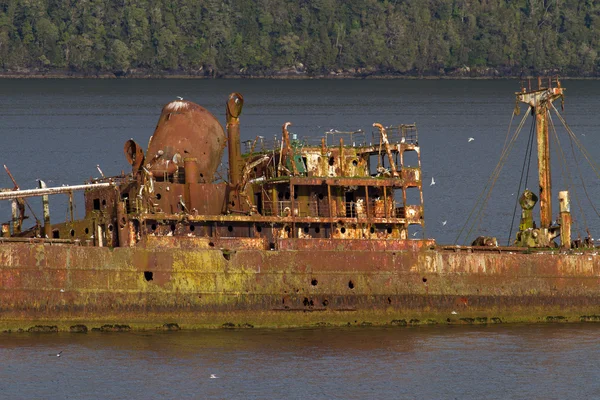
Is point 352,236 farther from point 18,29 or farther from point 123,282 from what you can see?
point 18,29

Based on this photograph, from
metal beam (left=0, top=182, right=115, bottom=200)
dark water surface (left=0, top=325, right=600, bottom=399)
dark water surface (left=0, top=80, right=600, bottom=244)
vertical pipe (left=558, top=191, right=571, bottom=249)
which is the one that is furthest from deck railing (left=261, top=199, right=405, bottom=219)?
dark water surface (left=0, top=80, right=600, bottom=244)

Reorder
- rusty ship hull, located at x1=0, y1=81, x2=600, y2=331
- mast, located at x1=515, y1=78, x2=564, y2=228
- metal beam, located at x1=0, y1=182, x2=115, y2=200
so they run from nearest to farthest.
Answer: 1. rusty ship hull, located at x1=0, y1=81, x2=600, y2=331
2. metal beam, located at x1=0, y1=182, x2=115, y2=200
3. mast, located at x1=515, y1=78, x2=564, y2=228

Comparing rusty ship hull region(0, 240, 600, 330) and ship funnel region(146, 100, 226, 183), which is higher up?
ship funnel region(146, 100, 226, 183)

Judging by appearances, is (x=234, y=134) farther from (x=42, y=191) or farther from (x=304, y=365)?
(x=304, y=365)

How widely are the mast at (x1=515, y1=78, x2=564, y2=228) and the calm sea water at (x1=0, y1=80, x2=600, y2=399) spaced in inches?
230

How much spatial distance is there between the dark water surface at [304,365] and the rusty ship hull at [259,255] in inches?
36.8

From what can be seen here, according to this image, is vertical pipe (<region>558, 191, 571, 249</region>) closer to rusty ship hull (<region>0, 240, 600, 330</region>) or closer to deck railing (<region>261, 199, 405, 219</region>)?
rusty ship hull (<region>0, 240, 600, 330</region>)

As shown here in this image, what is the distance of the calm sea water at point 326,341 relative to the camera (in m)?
43.3

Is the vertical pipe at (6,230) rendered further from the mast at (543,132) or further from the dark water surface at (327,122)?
the mast at (543,132)

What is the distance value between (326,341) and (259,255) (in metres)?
3.93

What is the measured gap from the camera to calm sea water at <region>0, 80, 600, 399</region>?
4334 centimetres

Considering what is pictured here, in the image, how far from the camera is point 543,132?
2247 inches

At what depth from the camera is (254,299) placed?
165ft

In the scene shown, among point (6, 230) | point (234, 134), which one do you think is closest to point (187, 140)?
point (234, 134)
